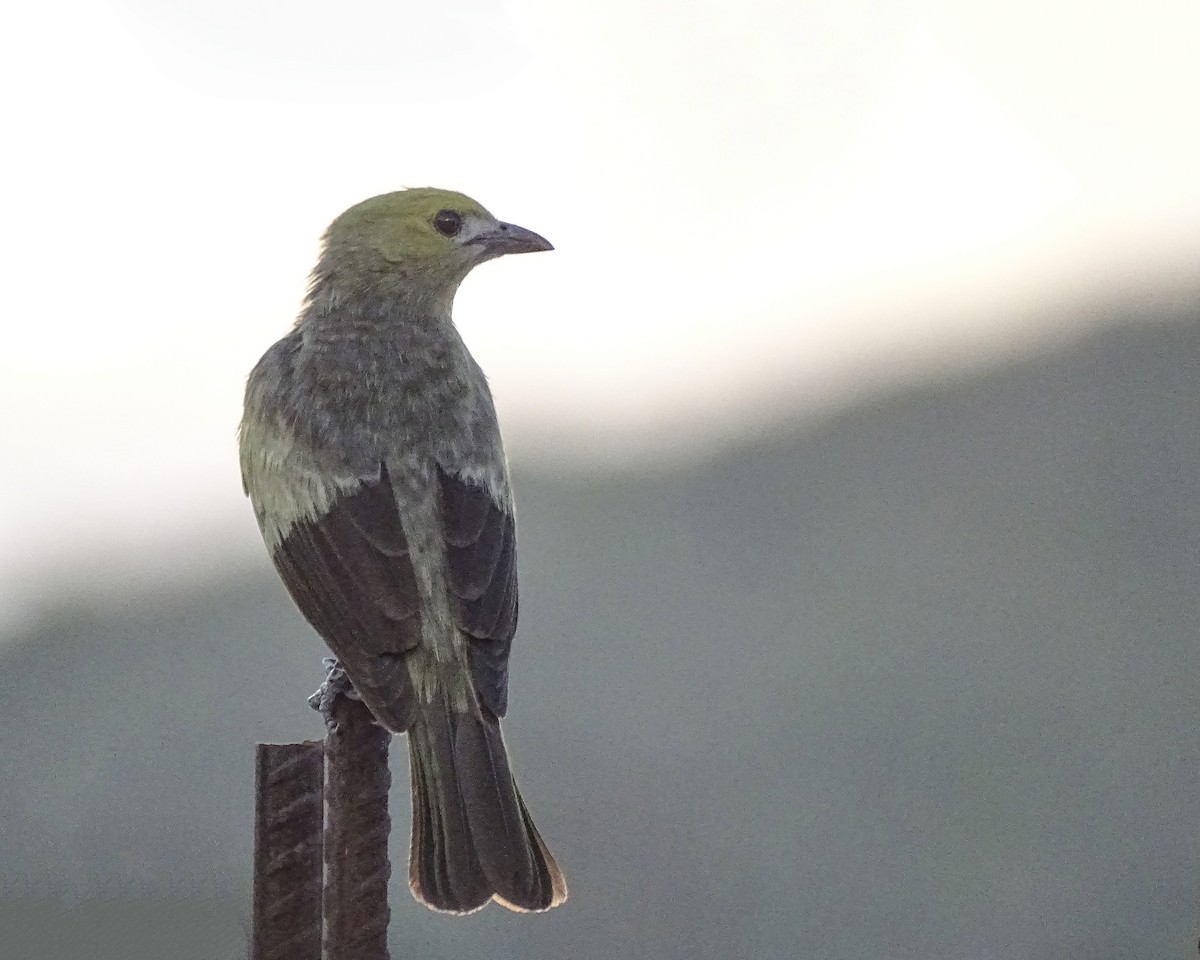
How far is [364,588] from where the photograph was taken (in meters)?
6.23

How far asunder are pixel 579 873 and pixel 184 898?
1188 centimetres

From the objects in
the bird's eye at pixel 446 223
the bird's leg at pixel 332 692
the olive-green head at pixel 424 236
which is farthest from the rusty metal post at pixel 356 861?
the bird's eye at pixel 446 223

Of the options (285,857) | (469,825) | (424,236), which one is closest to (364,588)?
(469,825)

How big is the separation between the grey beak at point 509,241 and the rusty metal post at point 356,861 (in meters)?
3.77

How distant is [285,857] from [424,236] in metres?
4.10

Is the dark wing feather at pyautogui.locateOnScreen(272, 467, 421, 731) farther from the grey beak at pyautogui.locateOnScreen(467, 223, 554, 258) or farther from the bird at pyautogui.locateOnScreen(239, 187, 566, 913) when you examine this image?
the grey beak at pyautogui.locateOnScreen(467, 223, 554, 258)

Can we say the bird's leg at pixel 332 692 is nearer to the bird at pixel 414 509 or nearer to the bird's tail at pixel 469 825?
the bird at pixel 414 509

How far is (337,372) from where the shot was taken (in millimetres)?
7215

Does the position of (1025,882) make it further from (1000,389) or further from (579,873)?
(1000,389)

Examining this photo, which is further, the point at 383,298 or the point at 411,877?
the point at 383,298

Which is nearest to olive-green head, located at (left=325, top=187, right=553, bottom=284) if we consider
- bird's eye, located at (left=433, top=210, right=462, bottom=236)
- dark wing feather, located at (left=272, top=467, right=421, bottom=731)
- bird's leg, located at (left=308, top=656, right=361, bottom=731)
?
bird's eye, located at (left=433, top=210, right=462, bottom=236)

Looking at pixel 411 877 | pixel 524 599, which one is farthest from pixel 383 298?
pixel 524 599

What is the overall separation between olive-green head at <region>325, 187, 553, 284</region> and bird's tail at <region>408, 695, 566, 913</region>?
107 inches

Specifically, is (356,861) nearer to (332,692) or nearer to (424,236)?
(332,692)
